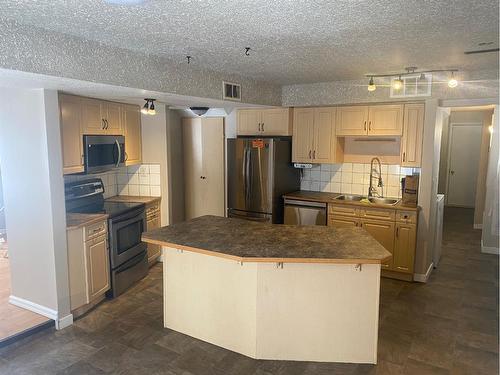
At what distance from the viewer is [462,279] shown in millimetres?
4555

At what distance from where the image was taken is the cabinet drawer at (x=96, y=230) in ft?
11.9

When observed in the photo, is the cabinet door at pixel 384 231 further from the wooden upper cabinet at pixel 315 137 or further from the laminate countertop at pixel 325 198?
the wooden upper cabinet at pixel 315 137

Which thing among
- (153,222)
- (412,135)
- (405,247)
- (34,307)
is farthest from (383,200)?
(34,307)

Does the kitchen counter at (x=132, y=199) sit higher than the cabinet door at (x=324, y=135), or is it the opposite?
the cabinet door at (x=324, y=135)

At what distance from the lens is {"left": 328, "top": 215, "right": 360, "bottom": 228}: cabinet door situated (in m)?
4.57

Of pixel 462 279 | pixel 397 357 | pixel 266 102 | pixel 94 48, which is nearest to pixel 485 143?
pixel 462 279

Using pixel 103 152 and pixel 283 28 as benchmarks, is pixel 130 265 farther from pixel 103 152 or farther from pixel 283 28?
pixel 283 28

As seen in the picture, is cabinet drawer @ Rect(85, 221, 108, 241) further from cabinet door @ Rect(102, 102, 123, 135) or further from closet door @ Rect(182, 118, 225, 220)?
closet door @ Rect(182, 118, 225, 220)

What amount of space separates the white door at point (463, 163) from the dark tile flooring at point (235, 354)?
17.6 feet

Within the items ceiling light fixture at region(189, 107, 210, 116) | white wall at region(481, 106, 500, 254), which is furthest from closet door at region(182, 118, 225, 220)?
white wall at region(481, 106, 500, 254)

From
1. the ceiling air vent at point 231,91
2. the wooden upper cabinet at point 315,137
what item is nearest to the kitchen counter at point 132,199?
the ceiling air vent at point 231,91

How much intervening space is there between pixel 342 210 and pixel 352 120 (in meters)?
1.13

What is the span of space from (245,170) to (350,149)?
56.7 inches

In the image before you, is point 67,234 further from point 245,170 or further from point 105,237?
point 245,170
